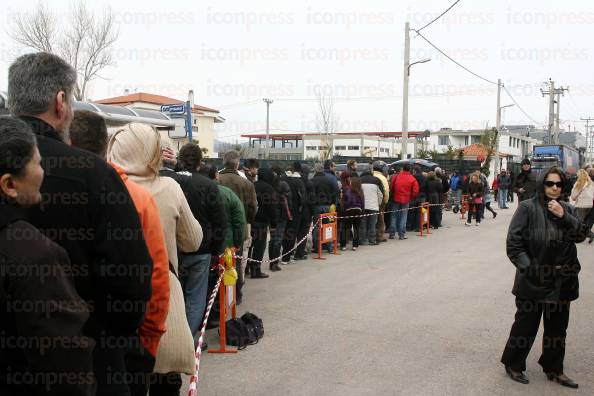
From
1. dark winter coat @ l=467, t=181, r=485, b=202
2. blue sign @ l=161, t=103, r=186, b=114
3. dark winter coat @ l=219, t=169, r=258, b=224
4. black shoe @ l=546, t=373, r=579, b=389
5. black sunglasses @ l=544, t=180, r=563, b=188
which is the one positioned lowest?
black shoe @ l=546, t=373, r=579, b=389

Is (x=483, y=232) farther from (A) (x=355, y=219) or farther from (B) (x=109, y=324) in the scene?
(B) (x=109, y=324)

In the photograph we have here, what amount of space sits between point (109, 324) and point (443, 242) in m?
12.9

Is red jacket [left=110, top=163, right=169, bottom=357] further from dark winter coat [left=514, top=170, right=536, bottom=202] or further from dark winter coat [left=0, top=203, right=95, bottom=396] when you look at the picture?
dark winter coat [left=514, top=170, right=536, bottom=202]

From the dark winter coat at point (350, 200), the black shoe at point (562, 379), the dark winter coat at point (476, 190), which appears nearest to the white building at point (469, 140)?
the dark winter coat at point (476, 190)

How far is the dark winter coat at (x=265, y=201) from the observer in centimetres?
914

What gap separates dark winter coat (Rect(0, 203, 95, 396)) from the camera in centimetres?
156

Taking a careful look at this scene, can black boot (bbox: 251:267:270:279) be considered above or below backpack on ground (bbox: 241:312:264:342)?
below

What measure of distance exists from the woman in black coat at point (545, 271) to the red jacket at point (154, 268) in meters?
3.47

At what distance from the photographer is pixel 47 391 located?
164 centimetres

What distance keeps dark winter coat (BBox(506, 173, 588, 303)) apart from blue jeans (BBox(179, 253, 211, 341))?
2.82 m

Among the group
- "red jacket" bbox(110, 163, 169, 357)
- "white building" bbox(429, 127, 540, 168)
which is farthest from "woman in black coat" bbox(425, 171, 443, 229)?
"white building" bbox(429, 127, 540, 168)

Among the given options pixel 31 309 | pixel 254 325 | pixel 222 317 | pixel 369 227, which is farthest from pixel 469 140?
pixel 31 309

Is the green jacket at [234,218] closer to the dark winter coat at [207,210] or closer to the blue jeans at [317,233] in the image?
the dark winter coat at [207,210]

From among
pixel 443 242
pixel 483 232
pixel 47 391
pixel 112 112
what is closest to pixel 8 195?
pixel 47 391
